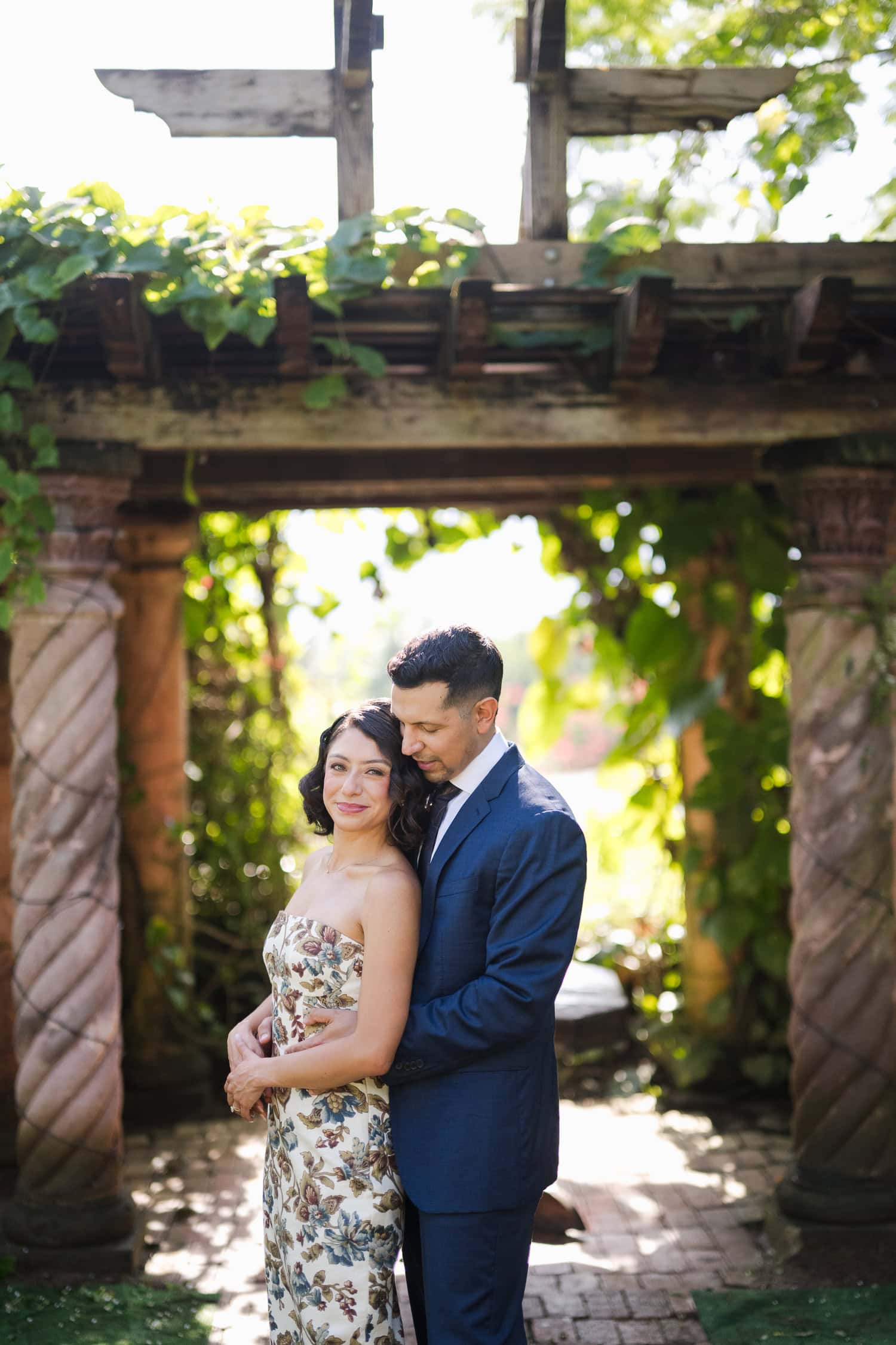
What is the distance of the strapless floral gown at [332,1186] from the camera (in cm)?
239

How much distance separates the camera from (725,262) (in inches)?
157

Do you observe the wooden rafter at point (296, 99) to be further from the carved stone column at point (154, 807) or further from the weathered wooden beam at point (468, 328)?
the carved stone column at point (154, 807)

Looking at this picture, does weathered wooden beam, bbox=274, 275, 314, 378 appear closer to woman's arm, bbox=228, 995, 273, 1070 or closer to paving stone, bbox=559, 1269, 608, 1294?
woman's arm, bbox=228, 995, 273, 1070

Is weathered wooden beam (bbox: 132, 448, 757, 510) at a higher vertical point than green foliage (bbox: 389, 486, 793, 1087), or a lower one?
higher

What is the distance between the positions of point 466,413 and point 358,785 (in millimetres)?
1859

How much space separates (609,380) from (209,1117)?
3.80m

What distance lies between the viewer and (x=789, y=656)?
4.23 m

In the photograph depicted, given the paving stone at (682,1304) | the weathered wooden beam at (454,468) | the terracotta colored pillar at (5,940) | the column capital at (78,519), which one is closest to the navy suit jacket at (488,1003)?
the paving stone at (682,1304)

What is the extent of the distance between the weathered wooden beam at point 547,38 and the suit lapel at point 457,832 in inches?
95.3

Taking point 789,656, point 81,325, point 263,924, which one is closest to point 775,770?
point 789,656

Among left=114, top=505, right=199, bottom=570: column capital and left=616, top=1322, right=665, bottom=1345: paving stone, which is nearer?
left=616, top=1322, right=665, bottom=1345: paving stone

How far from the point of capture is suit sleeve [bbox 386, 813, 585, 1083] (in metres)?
2.21

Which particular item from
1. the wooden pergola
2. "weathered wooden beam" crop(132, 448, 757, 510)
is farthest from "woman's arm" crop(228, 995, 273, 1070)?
"weathered wooden beam" crop(132, 448, 757, 510)

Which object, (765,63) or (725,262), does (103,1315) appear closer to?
(725,262)
